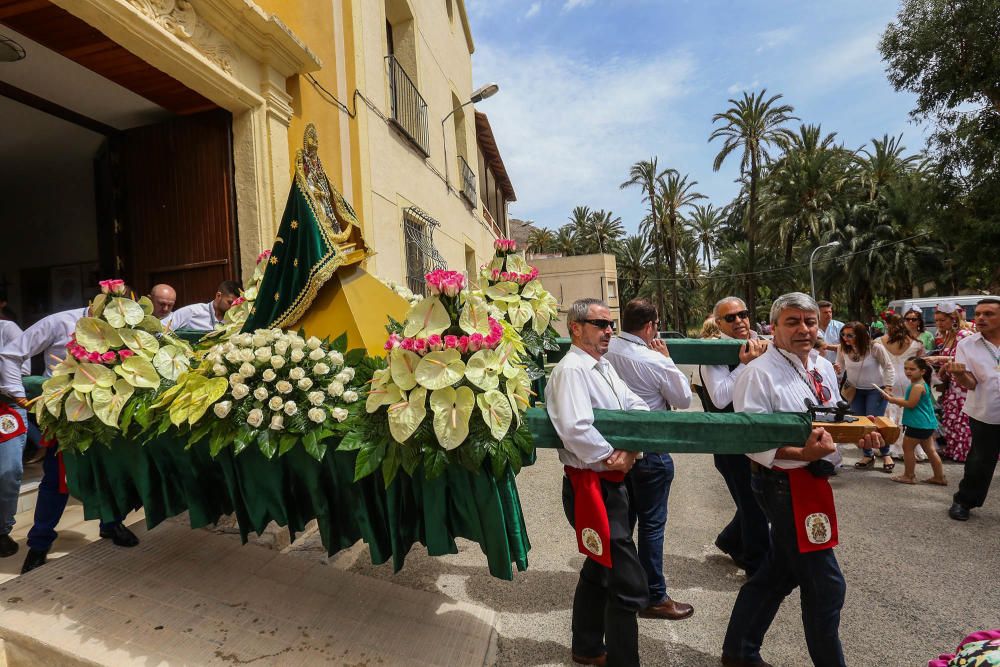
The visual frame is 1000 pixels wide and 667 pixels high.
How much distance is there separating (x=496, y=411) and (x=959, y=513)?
424 centimetres

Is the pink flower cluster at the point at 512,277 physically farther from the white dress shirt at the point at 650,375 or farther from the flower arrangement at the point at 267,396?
the flower arrangement at the point at 267,396

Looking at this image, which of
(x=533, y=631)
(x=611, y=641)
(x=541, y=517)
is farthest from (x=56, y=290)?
(x=611, y=641)

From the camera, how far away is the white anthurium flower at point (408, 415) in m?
1.97

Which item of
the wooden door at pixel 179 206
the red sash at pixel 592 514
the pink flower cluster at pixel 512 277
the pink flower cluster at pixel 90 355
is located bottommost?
the red sash at pixel 592 514

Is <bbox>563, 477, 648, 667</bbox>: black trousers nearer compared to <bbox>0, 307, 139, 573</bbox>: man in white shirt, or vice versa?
<bbox>563, 477, 648, 667</bbox>: black trousers

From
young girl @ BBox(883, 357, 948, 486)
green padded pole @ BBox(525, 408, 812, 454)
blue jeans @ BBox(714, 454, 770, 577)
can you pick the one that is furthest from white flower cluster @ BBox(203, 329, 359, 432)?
young girl @ BBox(883, 357, 948, 486)

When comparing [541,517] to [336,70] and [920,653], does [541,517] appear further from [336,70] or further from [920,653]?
[336,70]

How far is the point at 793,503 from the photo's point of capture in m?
2.15

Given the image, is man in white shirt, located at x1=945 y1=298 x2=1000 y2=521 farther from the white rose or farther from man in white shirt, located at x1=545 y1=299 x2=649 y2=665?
the white rose

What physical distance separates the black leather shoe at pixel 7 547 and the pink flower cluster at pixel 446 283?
3.09 metres

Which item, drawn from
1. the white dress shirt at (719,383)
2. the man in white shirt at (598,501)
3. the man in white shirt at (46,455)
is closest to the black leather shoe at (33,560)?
the man in white shirt at (46,455)

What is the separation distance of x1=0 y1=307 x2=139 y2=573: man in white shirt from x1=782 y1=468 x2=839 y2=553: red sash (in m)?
3.41

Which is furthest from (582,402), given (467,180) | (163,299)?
(467,180)

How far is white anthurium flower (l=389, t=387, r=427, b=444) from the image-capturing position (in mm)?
1970
